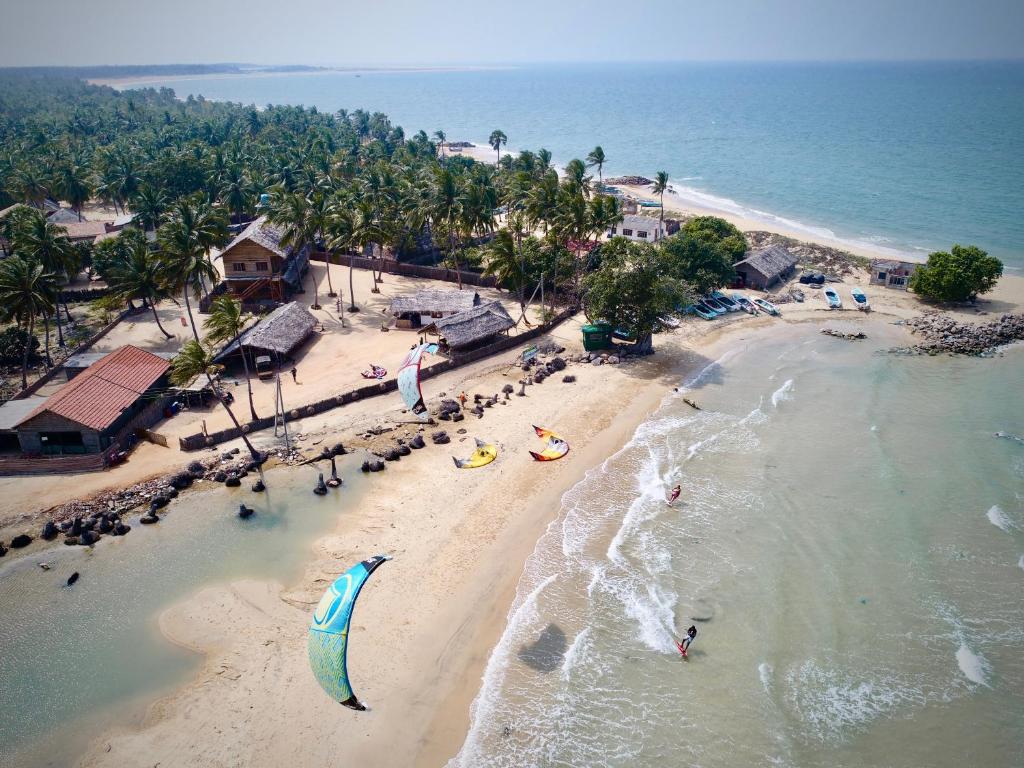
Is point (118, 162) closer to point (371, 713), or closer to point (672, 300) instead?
point (672, 300)

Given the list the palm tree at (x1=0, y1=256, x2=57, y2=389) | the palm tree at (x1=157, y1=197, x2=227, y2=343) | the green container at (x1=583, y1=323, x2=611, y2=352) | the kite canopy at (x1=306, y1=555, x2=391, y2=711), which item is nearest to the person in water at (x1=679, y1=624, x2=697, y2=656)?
the kite canopy at (x1=306, y1=555, x2=391, y2=711)

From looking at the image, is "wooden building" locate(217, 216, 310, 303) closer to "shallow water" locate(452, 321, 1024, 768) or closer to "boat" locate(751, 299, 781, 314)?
"shallow water" locate(452, 321, 1024, 768)

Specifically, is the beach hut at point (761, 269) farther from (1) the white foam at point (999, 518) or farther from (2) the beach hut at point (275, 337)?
(2) the beach hut at point (275, 337)

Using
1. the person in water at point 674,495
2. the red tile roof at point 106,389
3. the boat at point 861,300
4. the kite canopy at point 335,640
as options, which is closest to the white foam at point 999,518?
the person in water at point 674,495

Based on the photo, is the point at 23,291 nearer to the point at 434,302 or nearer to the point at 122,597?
the point at 122,597

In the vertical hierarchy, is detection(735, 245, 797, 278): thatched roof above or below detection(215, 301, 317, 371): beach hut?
above

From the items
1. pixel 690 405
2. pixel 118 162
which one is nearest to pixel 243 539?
pixel 690 405
